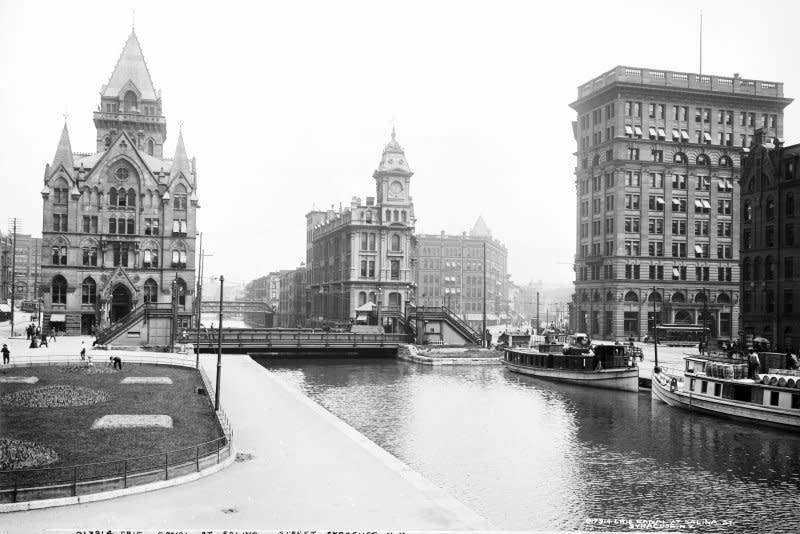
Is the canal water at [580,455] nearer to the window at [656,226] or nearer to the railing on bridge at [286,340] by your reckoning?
the railing on bridge at [286,340]

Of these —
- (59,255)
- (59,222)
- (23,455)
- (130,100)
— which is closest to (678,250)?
(130,100)

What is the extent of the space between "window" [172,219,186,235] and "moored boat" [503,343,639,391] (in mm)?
50091

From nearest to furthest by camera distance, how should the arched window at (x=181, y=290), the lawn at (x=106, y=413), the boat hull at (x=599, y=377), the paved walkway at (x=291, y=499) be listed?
the paved walkway at (x=291, y=499) → the lawn at (x=106, y=413) → the boat hull at (x=599, y=377) → the arched window at (x=181, y=290)

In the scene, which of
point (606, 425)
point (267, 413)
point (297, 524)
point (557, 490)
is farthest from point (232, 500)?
point (606, 425)

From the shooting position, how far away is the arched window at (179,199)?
100812mm

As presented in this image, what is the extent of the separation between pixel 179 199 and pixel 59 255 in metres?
16.7

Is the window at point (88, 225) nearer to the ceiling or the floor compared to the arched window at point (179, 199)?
nearer to the floor

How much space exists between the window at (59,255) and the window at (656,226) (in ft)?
272

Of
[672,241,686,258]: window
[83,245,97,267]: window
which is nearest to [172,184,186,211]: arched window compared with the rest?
[83,245,97,267]: window

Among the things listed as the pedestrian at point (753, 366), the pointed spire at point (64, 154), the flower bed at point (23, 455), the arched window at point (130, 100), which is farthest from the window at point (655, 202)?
the flower bed at point (23, 455)

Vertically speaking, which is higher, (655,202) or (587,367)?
(655,202)

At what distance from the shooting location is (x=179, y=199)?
100938 millimetres

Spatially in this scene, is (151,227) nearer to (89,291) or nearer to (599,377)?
(89,291)

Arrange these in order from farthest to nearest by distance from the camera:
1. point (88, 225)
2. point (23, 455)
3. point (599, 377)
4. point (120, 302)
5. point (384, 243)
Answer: point (384, 243) → point (120, 302) → point (88, 225) → point (599, 377) → point (23, 455)
